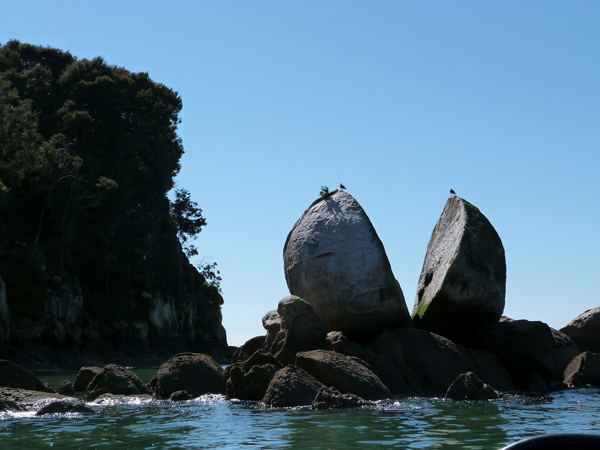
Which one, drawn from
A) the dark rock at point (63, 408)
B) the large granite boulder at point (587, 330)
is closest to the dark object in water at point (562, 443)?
the dark rock at point (63, 408)

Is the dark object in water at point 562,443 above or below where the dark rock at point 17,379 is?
below

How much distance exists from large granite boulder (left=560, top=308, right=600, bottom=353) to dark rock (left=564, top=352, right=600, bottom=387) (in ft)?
16.6

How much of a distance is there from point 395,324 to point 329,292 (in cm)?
196

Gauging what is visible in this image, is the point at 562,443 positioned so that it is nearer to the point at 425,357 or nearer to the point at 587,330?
the point at 425,357

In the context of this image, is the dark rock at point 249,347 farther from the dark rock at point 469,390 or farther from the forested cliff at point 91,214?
the forested cliff at point 91,214

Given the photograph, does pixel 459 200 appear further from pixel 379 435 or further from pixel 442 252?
pixel 379 435

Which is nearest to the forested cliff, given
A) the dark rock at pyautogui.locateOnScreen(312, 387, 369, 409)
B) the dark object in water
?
the dark rock at pyautogui.locateOnScreen(312, 387, 369, 409)

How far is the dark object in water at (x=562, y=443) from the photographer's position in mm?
2848

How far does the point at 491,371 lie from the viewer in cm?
1720

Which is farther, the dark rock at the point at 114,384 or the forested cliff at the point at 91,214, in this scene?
the forested cliff at the point at 91,214

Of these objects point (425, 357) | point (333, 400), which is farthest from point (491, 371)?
point (333, 400)

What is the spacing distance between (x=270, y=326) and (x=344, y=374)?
6.01m

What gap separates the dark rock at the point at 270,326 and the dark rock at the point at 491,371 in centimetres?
539

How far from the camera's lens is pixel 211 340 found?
59.3 m
